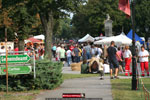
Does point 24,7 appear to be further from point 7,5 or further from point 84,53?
point 84,53

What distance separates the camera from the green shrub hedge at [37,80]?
498 inches

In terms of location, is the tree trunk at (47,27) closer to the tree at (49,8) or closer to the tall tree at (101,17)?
the tree at (49,8)

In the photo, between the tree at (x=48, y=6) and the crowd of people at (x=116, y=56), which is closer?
the crowd of people at (x=116, y=56)

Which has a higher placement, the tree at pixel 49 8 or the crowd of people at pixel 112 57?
the tree at pixel 49 8

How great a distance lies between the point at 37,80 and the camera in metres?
12.7

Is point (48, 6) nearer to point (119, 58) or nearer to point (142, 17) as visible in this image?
point (119, 58)

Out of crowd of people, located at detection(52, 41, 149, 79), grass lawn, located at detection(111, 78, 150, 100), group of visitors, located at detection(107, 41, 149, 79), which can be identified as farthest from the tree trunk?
grass lawn, located at detection(111, 78, 150, 100)

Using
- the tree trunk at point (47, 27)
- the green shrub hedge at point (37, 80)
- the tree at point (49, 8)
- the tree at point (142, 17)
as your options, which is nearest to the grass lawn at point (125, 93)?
the green shrub hedge at point (37, 80)

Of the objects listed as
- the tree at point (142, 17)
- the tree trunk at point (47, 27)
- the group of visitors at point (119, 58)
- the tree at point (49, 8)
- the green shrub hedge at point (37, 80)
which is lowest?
the green shrub hedge at point (37, 80)

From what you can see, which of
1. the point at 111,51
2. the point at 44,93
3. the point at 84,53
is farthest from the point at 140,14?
the point at 44,93

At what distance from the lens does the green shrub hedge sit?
41.5 ft

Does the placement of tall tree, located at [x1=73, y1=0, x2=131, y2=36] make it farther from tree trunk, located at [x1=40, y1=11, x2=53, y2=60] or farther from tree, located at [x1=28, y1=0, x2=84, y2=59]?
tree, located at [x1=28, y1=0, x2=84, y2=59]

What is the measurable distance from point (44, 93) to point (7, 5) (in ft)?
34.7

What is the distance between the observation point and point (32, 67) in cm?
1276
